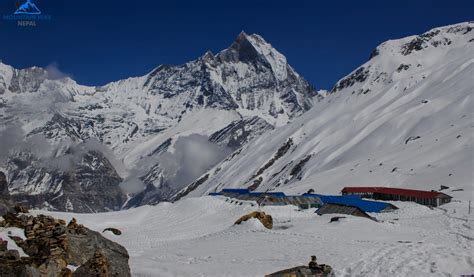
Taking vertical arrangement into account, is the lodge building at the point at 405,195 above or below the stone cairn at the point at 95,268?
above

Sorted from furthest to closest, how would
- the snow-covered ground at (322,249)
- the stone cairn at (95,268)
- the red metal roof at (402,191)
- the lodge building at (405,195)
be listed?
the red metal roof at (402,191), the lodge building at (405,195), the snow-covered ground at (322,249), the stone cairn at (95,268)

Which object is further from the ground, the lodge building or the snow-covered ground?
the lodge building

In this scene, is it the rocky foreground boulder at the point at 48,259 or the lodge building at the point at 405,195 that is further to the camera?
the lodge building at the point at 405,195

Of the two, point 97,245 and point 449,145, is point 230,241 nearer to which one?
point 97,245

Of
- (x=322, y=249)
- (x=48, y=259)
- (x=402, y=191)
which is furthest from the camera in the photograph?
(x=402, y=191)

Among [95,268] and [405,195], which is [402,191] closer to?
[405,195]

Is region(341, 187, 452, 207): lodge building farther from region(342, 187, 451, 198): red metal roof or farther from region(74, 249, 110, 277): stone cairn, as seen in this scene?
region(74, 249, 110, 277): stone cairn

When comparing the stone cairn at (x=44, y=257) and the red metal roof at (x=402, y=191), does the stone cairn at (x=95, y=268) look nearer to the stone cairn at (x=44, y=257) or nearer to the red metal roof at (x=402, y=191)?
the stone cairn at (x=44, y=257)

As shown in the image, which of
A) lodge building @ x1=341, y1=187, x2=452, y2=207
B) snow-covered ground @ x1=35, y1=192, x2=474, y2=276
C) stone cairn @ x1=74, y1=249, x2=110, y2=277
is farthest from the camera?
lodge building @ x1=341, y1=187, x2=452, y2=207

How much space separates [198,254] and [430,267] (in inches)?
522

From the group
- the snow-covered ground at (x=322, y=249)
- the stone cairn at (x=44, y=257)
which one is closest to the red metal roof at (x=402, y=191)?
the snow-covered ground at (x=322, y=249)

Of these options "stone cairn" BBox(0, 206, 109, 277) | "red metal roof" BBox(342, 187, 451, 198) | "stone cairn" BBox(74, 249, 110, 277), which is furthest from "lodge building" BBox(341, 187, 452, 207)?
"stone cairn" BBox(0, 206, 109, 277)

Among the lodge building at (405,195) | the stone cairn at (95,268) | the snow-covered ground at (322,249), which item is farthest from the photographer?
the lodge building at (405,195)

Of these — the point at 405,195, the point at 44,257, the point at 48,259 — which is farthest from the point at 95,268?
the point at 405,195
